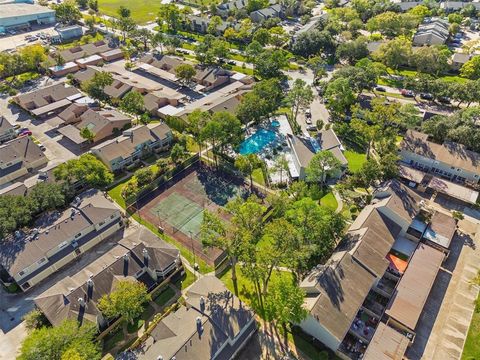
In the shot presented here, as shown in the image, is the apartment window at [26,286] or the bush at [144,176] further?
the bush at [144,176]

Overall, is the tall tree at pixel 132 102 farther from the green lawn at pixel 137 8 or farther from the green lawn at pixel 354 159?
the green lawn at pixel 137 8

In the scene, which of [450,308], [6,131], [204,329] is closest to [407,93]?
[450,308]

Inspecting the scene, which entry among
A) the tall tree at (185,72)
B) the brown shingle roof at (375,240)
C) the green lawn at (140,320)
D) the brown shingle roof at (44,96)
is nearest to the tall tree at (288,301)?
the brown shingle roof at (375,240)

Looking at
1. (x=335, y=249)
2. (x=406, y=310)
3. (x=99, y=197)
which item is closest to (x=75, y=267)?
(x=99, y=197)

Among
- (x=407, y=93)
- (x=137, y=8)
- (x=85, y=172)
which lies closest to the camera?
(x=85, y=172)

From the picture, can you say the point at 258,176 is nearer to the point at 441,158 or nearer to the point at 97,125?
the point at 441,158

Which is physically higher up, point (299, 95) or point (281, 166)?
point (299, 95)

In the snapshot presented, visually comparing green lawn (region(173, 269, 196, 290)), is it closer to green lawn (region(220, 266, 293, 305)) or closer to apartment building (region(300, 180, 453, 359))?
green lawn (region(220, 266, 293, 305))
